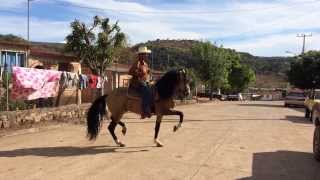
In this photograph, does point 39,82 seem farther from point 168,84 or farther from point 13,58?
point 13,58

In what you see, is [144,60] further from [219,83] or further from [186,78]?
[219,83]

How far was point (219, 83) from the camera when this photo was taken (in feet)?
238

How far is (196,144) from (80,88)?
10.1m

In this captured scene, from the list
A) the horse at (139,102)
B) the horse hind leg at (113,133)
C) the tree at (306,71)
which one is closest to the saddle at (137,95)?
the horse at (139,102)

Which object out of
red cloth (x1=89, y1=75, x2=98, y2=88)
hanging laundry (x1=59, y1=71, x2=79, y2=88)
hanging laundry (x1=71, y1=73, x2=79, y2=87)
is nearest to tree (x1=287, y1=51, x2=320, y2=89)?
red cloth (x1=89, y1=75, x2=98, y2=88)

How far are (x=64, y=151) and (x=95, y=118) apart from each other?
129 cm

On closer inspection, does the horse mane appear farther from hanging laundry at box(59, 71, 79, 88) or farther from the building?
hanging laundry at box(59, 71, 79, 88)

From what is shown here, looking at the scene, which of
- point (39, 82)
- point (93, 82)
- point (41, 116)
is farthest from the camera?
point (93, 82)

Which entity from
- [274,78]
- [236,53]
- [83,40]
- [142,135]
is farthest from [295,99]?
[274,78]

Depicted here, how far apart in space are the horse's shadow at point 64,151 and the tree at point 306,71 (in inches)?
1940

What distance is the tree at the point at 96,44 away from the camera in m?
37.4

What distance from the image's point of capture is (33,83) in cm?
1806

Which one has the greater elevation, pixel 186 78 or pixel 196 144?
pixel 186 78

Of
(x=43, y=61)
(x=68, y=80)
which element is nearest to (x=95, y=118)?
(x=68, y=80)
